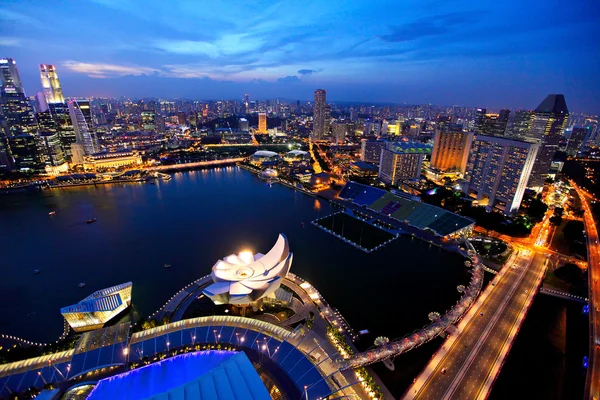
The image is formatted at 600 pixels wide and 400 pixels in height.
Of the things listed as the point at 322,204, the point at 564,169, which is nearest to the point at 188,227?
the point at 322,204

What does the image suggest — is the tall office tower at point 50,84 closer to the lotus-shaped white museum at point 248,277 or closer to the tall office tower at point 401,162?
the lotus-shaped white museum at point 248,277

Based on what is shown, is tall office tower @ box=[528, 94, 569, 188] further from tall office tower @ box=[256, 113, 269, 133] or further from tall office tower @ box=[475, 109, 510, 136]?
tall office tower @ box=[256, 113, 269, 133]

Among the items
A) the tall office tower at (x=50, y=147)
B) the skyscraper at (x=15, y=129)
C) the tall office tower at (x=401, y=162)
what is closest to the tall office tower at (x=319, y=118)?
the tall office tower at (x=401, y=162)

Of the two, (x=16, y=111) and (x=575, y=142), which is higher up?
(x=16, y=111)

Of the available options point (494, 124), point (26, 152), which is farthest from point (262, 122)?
point (494, 124)

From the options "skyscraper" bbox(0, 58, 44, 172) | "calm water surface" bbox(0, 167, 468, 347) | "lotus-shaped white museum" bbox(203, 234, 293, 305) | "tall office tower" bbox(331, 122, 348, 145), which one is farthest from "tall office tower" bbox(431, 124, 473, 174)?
"skyscraper" bbox(0, 58, 44, 172)

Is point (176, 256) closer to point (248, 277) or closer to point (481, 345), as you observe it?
point (248, 277)

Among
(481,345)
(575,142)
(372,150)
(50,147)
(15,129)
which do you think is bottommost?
(481,345)
